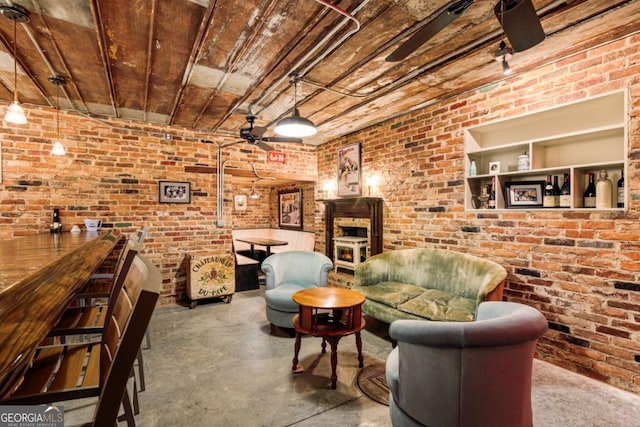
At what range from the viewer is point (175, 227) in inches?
179

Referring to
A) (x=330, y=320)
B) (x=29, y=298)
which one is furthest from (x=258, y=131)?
(x=29, y=298)

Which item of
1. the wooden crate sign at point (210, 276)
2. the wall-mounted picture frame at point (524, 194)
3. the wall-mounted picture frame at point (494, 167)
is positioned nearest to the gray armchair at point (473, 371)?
the wall-mounted picture frame at point (524, 194)

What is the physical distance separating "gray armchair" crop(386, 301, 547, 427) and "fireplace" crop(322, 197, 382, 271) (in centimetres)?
296

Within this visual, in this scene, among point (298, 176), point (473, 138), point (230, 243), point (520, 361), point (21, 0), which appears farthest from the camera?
point (298, 176)

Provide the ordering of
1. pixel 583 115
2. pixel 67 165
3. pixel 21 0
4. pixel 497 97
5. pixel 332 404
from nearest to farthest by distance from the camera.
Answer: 1. pixel 21 0
2. pixel 332 404
3. pixel 583 115
4. pixel 497 97
5. pixel 67 165

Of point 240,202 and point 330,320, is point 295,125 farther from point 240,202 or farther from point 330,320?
point 240,202

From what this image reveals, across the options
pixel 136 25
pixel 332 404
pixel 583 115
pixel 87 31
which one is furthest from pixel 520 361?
pixel 87 31

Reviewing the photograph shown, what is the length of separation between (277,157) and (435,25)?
4.11 m

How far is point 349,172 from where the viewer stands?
5086 millimetres

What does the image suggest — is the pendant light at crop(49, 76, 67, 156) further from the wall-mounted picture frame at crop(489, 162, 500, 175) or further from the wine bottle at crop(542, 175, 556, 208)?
the wine bottle at crop(542, 175, 556, 208)

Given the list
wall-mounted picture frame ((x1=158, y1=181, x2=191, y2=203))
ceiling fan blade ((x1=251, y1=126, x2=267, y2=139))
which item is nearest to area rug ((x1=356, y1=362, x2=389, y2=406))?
ceiling fan blade ((x1=251, y1=126, x2=267, y2=139))

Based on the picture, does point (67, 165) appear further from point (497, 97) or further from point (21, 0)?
point (497, 97)

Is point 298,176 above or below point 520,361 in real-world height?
above

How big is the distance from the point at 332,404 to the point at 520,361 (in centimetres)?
128
